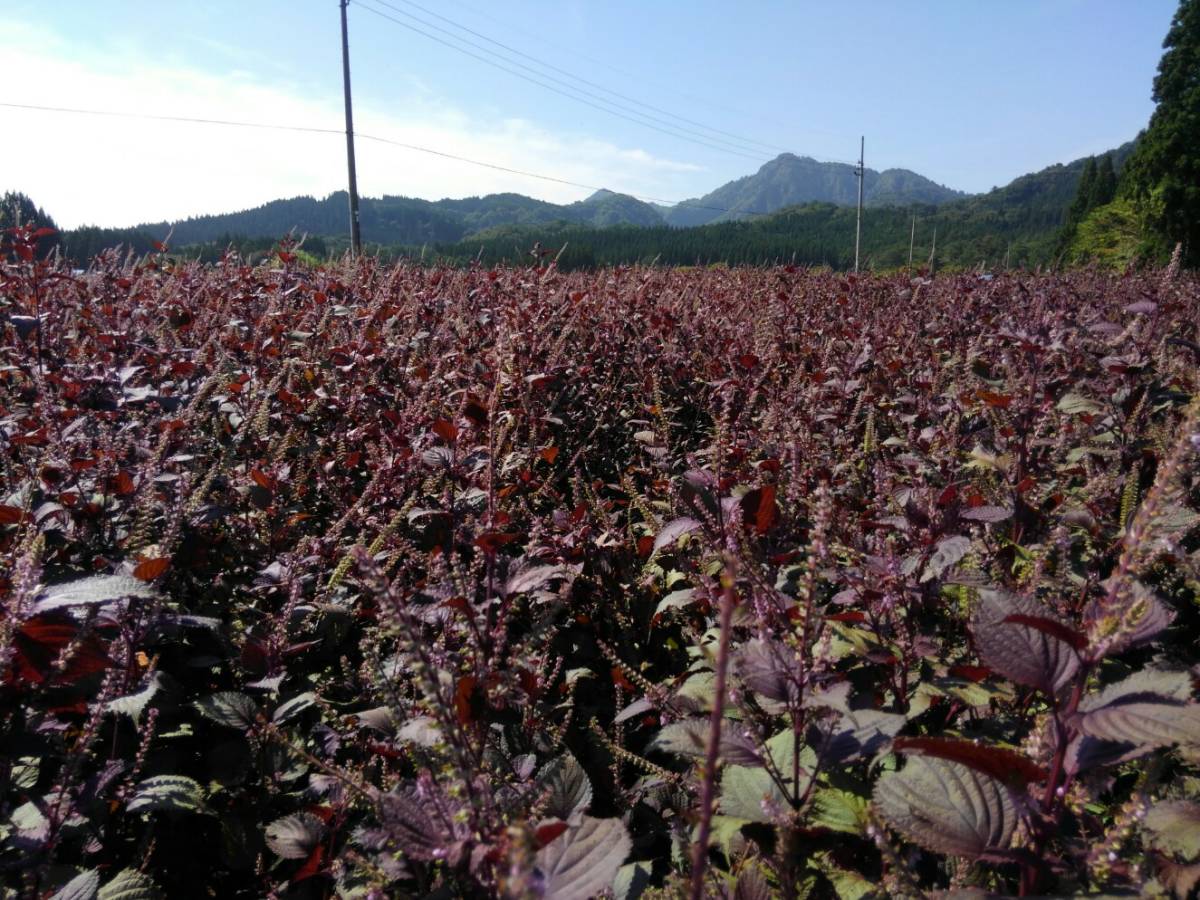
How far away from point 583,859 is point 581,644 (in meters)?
1.59

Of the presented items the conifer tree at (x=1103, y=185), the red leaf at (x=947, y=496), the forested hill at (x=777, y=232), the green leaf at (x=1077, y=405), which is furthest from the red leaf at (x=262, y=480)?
the conifer tree at (x=1103, y=185)

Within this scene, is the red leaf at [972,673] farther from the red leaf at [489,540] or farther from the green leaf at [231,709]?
the green leaf at [231,709]

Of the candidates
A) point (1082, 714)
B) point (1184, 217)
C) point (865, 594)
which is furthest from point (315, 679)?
point (1184, 217)

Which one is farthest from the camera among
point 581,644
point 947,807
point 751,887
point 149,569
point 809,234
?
point 809,234

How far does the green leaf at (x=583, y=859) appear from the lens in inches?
33.7

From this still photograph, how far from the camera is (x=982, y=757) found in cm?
86

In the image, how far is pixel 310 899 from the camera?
4.98ft

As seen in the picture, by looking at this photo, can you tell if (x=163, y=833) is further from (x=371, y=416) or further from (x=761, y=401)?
(x=761, y=401)

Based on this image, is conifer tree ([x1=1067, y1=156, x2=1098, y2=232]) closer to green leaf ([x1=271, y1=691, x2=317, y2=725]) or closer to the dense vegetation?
the dense vegetation

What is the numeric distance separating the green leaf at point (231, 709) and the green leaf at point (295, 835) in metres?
0.29

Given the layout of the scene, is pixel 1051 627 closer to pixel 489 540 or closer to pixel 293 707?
pixel 489 540

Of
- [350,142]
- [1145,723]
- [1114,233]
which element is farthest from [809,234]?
[1145,723]

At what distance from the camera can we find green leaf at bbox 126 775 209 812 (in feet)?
5.03

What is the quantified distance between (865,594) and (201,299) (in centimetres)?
599
